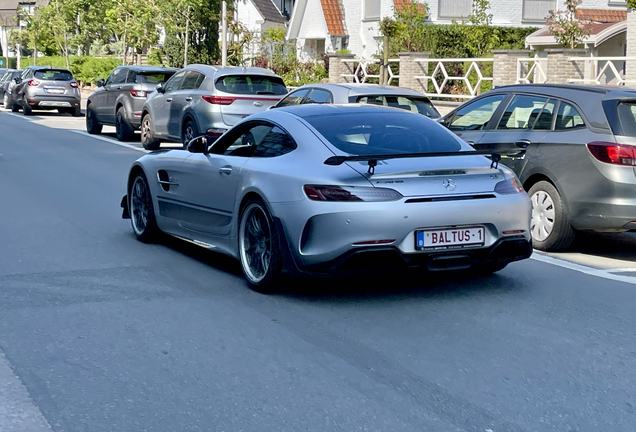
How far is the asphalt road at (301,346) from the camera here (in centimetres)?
458

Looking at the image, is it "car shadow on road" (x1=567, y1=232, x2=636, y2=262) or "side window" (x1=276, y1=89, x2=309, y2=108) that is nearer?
"car shadow on road" (x1=567, y1=232, x2=636, y2=262)

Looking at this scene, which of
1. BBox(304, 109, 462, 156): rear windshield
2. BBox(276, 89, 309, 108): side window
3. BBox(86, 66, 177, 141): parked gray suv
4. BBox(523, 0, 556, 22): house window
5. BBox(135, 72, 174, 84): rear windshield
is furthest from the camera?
BBox(523, 0, 556, 22): house window

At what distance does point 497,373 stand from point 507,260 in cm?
205

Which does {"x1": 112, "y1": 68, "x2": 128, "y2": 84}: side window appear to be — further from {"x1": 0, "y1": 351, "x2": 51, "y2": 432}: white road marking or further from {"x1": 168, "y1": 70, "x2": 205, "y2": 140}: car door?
{"x1": 0, "y1": 351, "x2": 51, "y2": 432}: white road marking

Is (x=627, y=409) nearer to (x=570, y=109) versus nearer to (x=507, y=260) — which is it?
(x=507, y=260)

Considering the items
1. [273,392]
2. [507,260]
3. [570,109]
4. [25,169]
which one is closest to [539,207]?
[570,109]

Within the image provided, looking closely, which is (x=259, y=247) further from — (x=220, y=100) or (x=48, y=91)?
(x=48, y=91)

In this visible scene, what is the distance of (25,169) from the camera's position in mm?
15781

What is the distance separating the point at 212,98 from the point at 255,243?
34.2ft

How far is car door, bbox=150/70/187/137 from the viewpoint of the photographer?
18.8 m

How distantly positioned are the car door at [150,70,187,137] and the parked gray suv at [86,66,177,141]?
79.5 inches

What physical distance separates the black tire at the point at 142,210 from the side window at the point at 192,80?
28.5 ft

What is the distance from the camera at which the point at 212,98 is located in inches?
680

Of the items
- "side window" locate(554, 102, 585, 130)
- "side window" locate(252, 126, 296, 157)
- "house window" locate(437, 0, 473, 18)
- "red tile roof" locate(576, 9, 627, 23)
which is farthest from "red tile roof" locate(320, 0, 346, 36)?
"side window" locate(252, 126, 296, 157)
